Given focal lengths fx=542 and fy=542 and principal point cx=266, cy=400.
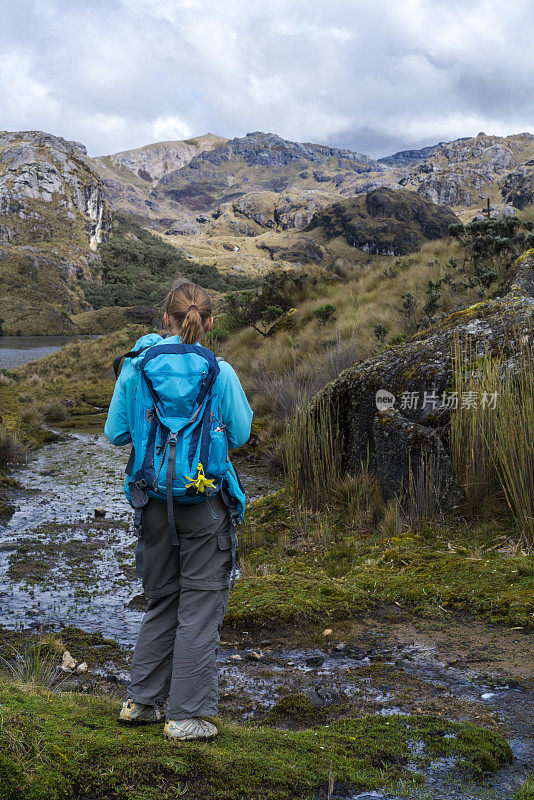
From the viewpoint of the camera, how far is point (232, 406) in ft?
7.59

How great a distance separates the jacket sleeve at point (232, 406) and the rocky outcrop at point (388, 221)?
104922 millimetres

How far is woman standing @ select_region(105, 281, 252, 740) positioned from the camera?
2186 mm

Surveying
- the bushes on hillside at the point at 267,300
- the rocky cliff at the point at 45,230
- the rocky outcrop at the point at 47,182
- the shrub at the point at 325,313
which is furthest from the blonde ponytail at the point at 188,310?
the rocky outcrop at the point at 47,182

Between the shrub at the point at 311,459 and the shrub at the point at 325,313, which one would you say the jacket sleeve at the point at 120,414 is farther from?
the shrub at the point at 325,313

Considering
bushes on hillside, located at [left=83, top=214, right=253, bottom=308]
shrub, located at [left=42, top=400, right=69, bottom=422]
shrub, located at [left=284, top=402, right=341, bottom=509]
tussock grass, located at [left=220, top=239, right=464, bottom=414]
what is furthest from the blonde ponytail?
bushes on hillside, located at [left=83, top=214, right=253, bottom=308]

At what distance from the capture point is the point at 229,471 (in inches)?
89.4

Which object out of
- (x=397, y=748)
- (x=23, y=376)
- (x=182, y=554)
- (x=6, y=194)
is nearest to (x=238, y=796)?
(x=397, y=748)

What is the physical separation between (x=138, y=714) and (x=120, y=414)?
1233mm

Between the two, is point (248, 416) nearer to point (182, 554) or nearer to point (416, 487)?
point (182, 554)

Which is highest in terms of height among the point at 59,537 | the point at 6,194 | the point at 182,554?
the point at 6,194

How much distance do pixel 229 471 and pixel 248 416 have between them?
0.27 metres

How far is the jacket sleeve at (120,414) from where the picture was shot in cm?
234

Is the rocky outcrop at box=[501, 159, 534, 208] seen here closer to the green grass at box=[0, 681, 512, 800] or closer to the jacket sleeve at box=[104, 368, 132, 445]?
the jacket sleeve at box=[104, 368, 132, 445]

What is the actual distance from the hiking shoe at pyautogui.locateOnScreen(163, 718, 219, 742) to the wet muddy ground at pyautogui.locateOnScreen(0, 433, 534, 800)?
0.48 metres
